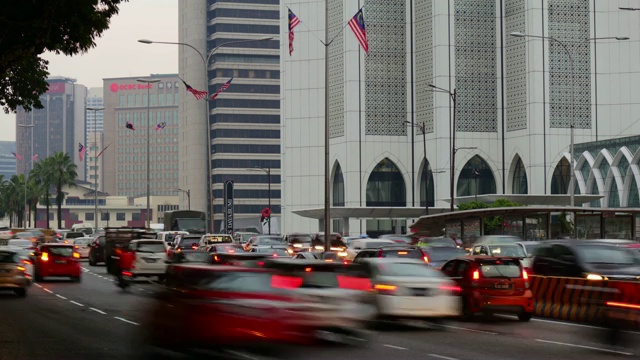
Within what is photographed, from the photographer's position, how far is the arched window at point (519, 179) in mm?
107875

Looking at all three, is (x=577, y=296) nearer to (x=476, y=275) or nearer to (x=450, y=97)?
(x=476, y=275)

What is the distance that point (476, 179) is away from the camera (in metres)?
110

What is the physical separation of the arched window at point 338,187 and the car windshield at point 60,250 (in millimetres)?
71321

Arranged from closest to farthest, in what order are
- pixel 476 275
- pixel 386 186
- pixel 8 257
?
pixel 476 275
pixel 8 257
pixel 386 186

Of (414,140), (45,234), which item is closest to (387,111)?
(414,140)

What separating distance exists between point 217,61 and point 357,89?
6639 cm

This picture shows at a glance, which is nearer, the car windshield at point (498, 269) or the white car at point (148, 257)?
the car windshield at point (498, 269)

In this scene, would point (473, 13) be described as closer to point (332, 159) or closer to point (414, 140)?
point (414, 140)

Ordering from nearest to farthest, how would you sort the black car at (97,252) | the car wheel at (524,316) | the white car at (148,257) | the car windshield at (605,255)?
1. the car wheel at (524,316)
2. the car windshield at (605,255)
3. the white car at (148,257)
4. the black car at (97,252)

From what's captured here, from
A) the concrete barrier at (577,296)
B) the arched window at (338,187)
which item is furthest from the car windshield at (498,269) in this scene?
the arched window at (338,187)

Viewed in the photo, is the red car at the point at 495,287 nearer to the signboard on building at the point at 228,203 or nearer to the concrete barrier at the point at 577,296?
the concrete barrier at the point at 577,296

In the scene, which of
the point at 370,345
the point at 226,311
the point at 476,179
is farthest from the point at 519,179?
the point at 226,311

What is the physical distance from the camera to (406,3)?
372ft

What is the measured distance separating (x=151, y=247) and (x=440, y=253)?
10.5 meters
